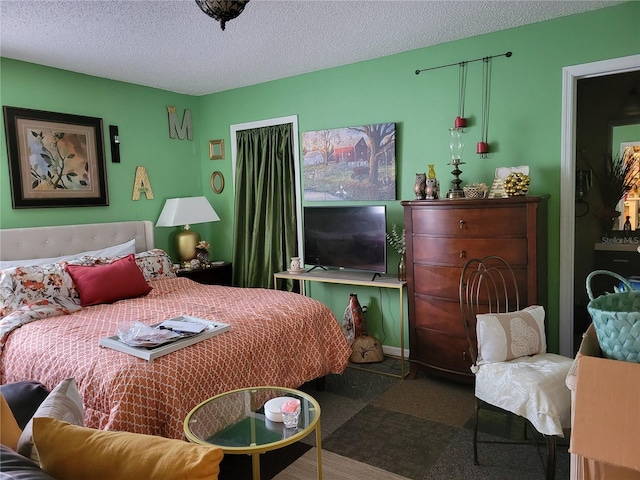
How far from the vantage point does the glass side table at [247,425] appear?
5.59ft

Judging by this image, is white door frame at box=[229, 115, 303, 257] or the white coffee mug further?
white door frame at box=[229, 115, 303, 257]

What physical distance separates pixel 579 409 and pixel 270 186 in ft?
12.1

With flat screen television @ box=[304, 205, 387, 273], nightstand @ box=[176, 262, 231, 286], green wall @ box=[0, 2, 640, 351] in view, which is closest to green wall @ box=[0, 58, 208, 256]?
green wall @ box=[0, 2, 640, 351]

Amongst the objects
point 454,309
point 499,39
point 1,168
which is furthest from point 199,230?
point 499,39

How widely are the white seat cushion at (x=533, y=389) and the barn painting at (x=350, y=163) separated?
193cm

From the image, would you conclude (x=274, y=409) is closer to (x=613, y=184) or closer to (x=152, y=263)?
(x=152, y=263)

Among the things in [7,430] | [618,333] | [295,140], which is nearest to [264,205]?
[295,140]

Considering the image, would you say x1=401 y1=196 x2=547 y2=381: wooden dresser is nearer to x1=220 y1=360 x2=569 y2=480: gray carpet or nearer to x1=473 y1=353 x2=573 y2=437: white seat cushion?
x1=220 y1=360 x2=569 y2=480: gray carpet

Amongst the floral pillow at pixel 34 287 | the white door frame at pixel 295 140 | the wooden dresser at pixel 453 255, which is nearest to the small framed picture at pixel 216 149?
the white door frame at pixel 295 140

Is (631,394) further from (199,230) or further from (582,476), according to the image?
(199,230)

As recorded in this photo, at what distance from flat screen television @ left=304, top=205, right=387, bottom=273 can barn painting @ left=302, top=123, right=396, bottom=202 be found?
249 mm

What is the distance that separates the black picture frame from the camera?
3.53 meters

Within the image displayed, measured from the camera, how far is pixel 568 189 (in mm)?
3078

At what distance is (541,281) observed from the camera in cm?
304
